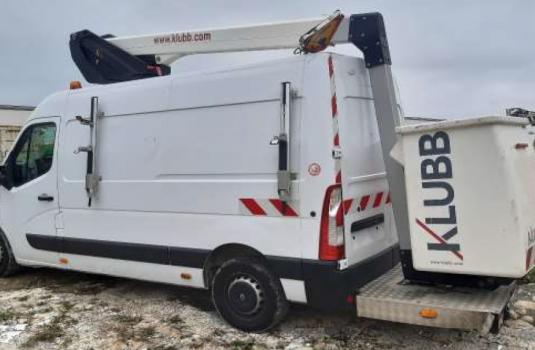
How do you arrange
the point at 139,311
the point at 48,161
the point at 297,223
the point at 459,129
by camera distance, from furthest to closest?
the point at 48,161 → the point at 139,311 → the point at 297,223 → the point at 459,129

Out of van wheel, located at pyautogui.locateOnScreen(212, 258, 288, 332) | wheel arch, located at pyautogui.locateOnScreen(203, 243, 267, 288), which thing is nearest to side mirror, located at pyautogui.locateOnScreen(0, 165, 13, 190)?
wheel arch, located at pyautogui.locateOnScreen(203, 243, 267, 288)

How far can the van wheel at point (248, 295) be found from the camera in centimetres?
451

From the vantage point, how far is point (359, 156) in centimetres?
445

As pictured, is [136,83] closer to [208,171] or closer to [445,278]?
[208,171]

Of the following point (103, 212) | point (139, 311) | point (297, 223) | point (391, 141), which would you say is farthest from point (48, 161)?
point (391, 141)

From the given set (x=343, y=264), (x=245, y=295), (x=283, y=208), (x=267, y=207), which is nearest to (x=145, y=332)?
(x=245, y=295)

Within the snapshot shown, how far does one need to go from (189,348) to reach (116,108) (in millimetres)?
2599

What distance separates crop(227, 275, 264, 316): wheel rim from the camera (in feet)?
15.0

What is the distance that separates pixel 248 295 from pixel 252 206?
79 centimetres

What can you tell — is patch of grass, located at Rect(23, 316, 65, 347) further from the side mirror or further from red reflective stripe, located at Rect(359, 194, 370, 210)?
red reflective stripe, located at Rect(359, 194, 370, 210)

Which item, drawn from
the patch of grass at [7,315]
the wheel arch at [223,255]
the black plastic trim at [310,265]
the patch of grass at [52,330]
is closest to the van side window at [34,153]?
the black plastic trim at [310,265]

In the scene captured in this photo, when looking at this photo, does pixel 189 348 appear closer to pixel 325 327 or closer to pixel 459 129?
pixel 325 327

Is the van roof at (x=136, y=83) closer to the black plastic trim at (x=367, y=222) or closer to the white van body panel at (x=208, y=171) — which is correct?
the white van body panel at (x=208, y=171)

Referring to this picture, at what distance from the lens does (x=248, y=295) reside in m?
4.63
